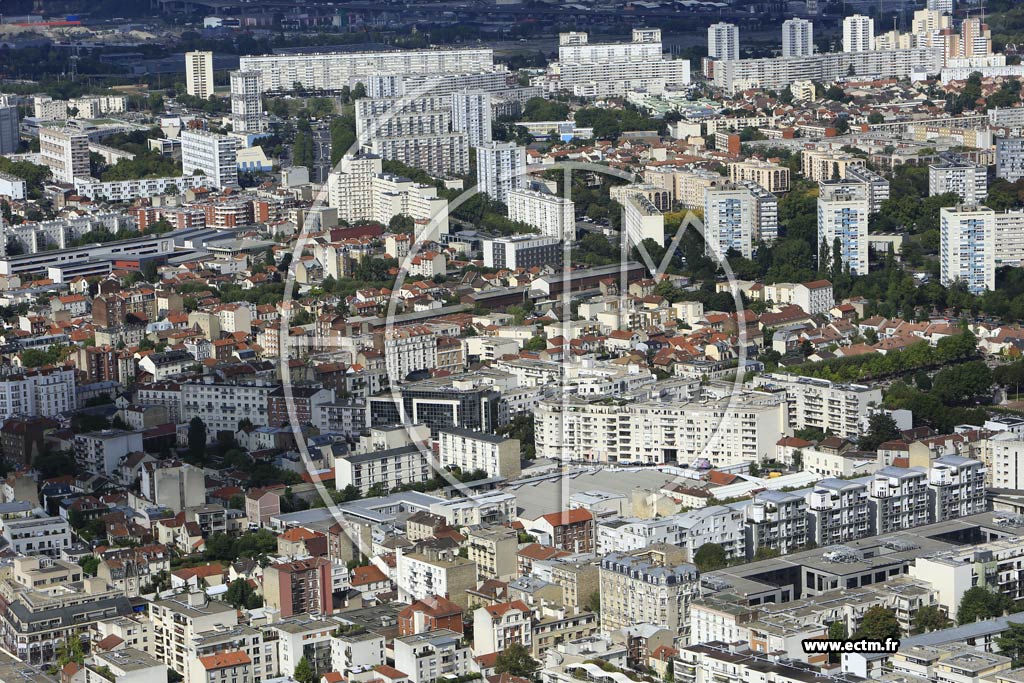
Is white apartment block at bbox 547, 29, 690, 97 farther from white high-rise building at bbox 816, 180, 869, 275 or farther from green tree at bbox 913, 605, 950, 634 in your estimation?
green tree at bbox 913, 605, 950, 634

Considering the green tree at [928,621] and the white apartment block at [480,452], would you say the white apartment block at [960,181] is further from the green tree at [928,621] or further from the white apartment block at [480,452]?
the green tree at [928,621]

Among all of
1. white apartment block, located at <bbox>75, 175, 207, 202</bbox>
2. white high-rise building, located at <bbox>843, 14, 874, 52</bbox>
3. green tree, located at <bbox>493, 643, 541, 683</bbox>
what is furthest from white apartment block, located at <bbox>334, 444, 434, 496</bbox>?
white high-rise building, located at <bbox>843, 14, 874, 52</bbox>

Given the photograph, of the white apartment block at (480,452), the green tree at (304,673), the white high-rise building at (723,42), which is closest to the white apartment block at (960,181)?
the white apartment block at (480,452)

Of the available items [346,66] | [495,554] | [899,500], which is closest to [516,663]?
[495,554]

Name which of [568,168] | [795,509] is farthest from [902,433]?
[568,168]

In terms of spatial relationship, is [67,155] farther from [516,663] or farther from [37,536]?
[516,663]
